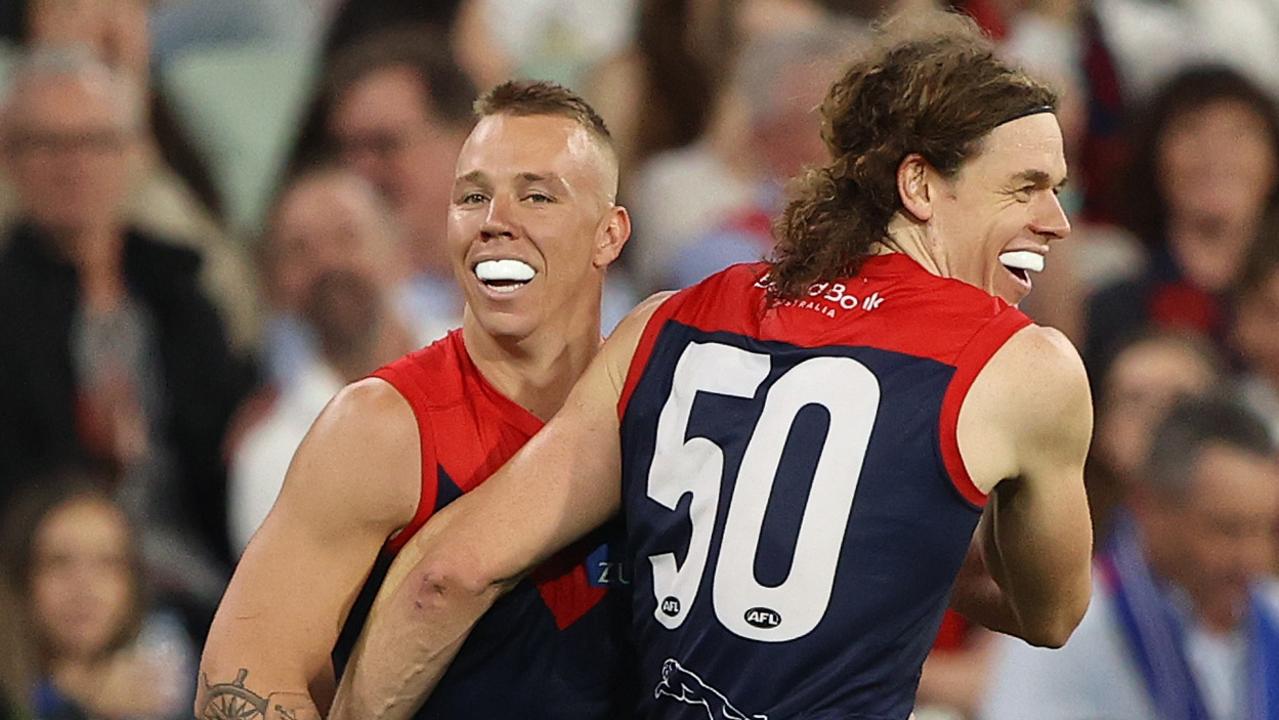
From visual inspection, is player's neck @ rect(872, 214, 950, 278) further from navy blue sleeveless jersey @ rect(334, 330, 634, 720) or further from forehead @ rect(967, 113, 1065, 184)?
navy blue sleeveless jersey @ rect(334, 330, 634, 720)

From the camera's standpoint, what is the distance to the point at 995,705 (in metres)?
5.30

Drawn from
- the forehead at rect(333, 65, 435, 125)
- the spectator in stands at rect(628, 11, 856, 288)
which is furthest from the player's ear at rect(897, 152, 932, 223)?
the forehead at rect(333, 65, 435, 125)

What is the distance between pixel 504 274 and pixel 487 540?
1.51ft

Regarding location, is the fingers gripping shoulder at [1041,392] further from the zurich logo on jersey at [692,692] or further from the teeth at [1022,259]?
the zurich logo on jersey at [692,692]

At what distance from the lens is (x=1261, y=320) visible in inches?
249

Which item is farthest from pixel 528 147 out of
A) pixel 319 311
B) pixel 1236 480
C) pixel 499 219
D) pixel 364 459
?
pixel 1236 480

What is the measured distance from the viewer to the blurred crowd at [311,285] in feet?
17.6

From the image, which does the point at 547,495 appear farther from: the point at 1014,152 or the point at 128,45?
the point at 128,45

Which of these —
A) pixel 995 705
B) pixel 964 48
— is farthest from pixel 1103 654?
pixel 964 48

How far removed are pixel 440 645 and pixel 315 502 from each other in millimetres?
276

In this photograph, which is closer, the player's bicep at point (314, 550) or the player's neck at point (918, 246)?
the player's neck at point (918, 246)

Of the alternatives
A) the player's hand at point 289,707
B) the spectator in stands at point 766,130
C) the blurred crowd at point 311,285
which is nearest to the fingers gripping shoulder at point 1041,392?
the player's hand at point 289,707

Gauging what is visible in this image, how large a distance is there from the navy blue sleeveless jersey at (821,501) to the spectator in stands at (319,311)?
315 cm

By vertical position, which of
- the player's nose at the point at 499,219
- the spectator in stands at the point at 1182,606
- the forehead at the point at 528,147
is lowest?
the spectator in stands at the point at 1182,606
